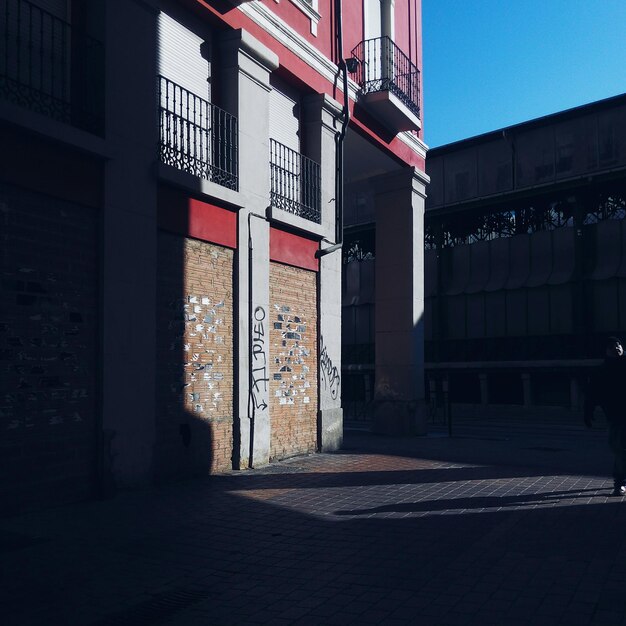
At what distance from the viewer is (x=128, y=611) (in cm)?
446

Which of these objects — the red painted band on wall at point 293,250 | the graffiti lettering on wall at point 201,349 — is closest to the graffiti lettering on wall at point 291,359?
the red painted band on wall at point 293,250

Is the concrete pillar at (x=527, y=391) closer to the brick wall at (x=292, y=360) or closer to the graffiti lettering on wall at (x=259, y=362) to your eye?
the brick wall at (x=292, y=360)

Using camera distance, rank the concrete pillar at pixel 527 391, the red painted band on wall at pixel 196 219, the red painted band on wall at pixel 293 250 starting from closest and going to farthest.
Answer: the red painted band on wall at pixel 196 219 → the red painted band on wall at pixel 293 250 → the concrete pillar at pixel 527 391

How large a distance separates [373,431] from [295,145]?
7.11 metres

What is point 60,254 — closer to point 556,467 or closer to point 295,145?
point 295,145

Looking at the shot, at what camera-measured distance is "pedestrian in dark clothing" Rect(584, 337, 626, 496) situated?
A: 27.0 feet

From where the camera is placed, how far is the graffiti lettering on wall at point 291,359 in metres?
11.8

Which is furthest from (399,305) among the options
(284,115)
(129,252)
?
(129,252)

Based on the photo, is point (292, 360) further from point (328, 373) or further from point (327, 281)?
point (327, 281)

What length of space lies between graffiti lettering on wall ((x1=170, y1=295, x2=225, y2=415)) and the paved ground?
3.64 feet

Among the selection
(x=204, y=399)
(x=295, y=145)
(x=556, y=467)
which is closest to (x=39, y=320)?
(x=204, y=399)

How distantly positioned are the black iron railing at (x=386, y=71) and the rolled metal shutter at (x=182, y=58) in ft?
16.2

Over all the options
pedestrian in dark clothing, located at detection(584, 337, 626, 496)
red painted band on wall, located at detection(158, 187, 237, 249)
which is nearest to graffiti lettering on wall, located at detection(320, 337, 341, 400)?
red painted band on wall, located at detection(158, 187, 237, 249)

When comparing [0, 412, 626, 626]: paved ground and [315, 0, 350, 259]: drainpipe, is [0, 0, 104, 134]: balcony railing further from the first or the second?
[315, 0, 350, 259]: drainpipe
